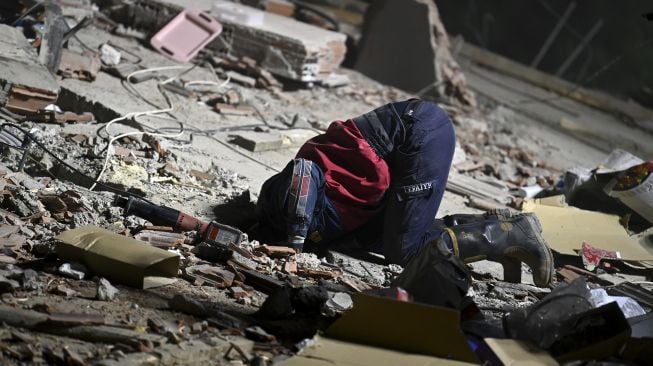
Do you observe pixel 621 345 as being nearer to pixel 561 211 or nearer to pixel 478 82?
pixel 561 211

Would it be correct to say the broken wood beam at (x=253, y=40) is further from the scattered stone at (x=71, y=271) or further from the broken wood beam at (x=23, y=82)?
the scattered stone at (x=71, y=271)

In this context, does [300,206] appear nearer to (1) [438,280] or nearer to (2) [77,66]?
(1) [438,280]

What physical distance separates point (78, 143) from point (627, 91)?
11.3m

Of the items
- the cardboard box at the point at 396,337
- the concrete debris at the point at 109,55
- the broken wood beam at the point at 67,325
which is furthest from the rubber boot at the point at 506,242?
the concrete debris at the point at 109,55

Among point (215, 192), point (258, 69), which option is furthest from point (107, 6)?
point (215, 192)

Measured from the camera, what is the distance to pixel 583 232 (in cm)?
650

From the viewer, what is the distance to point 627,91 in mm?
14477

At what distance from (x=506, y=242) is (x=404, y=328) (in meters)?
1.77

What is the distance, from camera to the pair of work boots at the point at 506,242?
17.1 ft

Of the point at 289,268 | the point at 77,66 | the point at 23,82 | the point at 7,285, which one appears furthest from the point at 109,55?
the point at 7,285

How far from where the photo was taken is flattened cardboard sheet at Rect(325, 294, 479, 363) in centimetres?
369

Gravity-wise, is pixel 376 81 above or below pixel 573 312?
below

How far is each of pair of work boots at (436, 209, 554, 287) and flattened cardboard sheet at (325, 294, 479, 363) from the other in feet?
4.86

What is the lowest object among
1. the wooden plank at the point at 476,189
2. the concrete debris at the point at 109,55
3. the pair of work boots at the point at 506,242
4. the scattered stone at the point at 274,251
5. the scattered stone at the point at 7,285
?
the wooden plank at the point at 476,189
